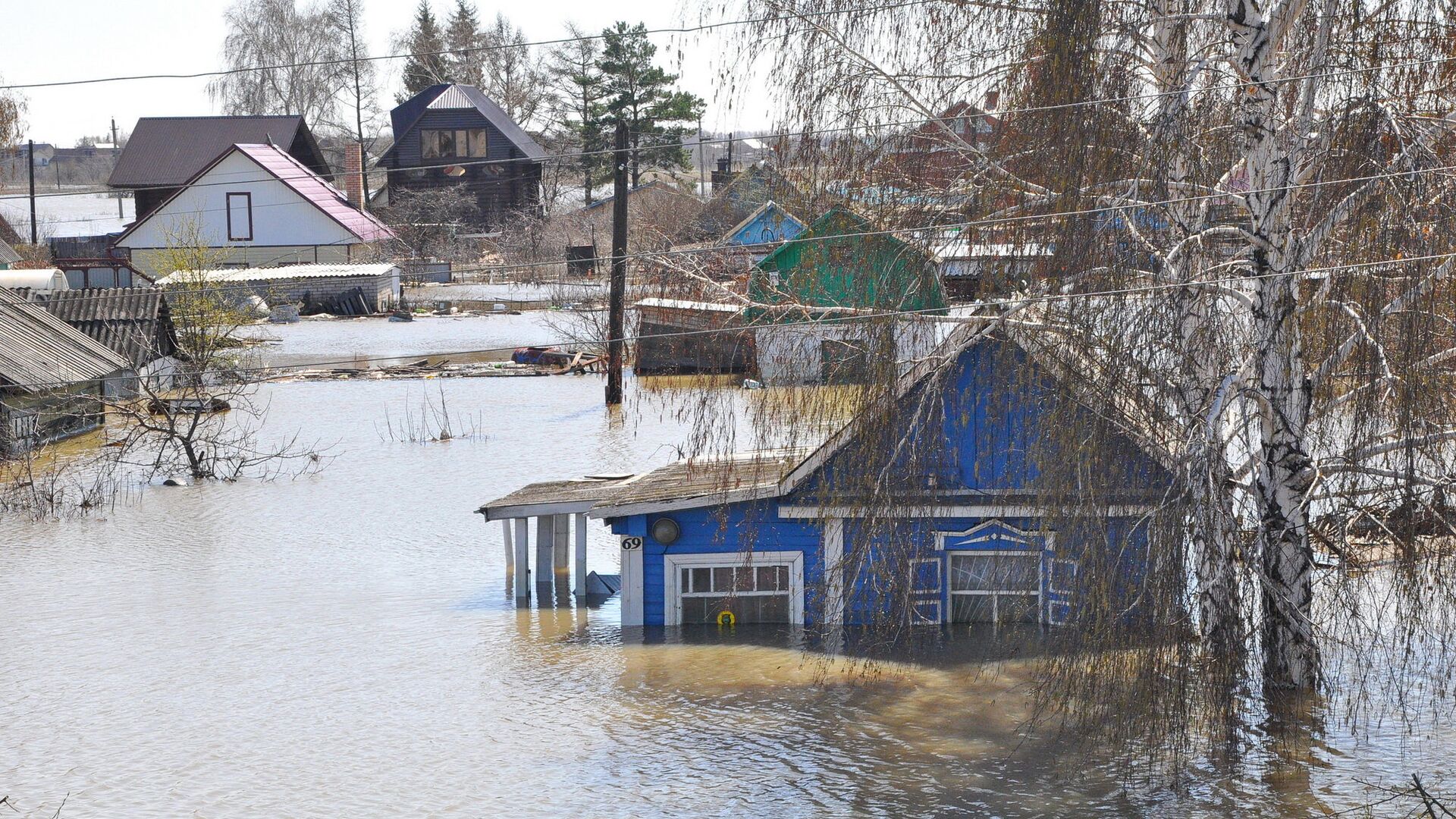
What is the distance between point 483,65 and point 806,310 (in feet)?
269

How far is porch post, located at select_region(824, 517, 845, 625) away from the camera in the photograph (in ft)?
52.2

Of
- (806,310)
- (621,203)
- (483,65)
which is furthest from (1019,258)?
(483,65)

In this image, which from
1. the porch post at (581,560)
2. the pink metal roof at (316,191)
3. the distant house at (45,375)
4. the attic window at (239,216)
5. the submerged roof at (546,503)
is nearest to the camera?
the submerged roof at (546,503)

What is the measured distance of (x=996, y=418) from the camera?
1187cm

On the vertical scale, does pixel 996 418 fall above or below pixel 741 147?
below

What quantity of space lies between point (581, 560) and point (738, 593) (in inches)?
140

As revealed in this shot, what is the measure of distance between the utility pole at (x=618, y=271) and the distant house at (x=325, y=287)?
22.2 m

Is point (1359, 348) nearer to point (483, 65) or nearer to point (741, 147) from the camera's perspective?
point (741, 147)

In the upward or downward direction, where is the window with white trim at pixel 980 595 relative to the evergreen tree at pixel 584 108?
downward

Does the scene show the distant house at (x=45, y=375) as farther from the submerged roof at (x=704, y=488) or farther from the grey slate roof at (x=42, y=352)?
Result: the submerged roof at (x=704, y=488)

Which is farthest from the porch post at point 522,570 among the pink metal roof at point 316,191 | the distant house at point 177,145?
the distant house at point 177,145

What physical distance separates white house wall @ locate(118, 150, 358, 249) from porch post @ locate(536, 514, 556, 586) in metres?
45.5

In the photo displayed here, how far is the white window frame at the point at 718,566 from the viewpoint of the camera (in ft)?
58.5

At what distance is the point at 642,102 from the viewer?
224ft
